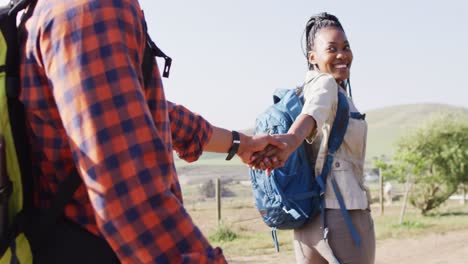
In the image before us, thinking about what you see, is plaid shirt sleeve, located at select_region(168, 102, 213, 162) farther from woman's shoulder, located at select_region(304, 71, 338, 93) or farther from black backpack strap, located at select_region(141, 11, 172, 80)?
woman's shoulder, located at select_region(304, 71, 338, 93)

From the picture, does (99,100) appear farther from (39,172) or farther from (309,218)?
(309,218)

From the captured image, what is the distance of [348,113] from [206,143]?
3.81ft

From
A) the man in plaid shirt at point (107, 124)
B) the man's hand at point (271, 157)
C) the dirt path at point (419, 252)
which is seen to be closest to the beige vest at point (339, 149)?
the man's hand at point (271, 157)

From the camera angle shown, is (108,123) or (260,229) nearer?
(108,123)

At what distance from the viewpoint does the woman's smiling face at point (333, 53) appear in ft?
12.1

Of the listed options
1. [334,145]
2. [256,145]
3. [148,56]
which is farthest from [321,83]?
[148,56]

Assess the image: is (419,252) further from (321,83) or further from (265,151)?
(265,151)

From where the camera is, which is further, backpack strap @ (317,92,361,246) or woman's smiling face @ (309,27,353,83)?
woman's smiling face @ (309,27,353,83)

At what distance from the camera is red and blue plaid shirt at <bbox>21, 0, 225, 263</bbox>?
1369mm

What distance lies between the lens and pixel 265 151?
288 centimetres

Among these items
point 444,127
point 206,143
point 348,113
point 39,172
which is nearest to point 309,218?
point 348,113

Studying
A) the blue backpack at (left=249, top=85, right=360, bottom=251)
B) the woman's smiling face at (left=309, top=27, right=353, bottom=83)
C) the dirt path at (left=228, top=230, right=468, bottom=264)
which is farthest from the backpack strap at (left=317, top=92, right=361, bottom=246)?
the dirt path at (left=228, top=230, right=468, bottom=264)

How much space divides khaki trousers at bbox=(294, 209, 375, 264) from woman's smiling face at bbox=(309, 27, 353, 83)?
31.3 inches

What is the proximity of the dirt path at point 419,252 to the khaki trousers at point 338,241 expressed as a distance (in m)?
5.96
